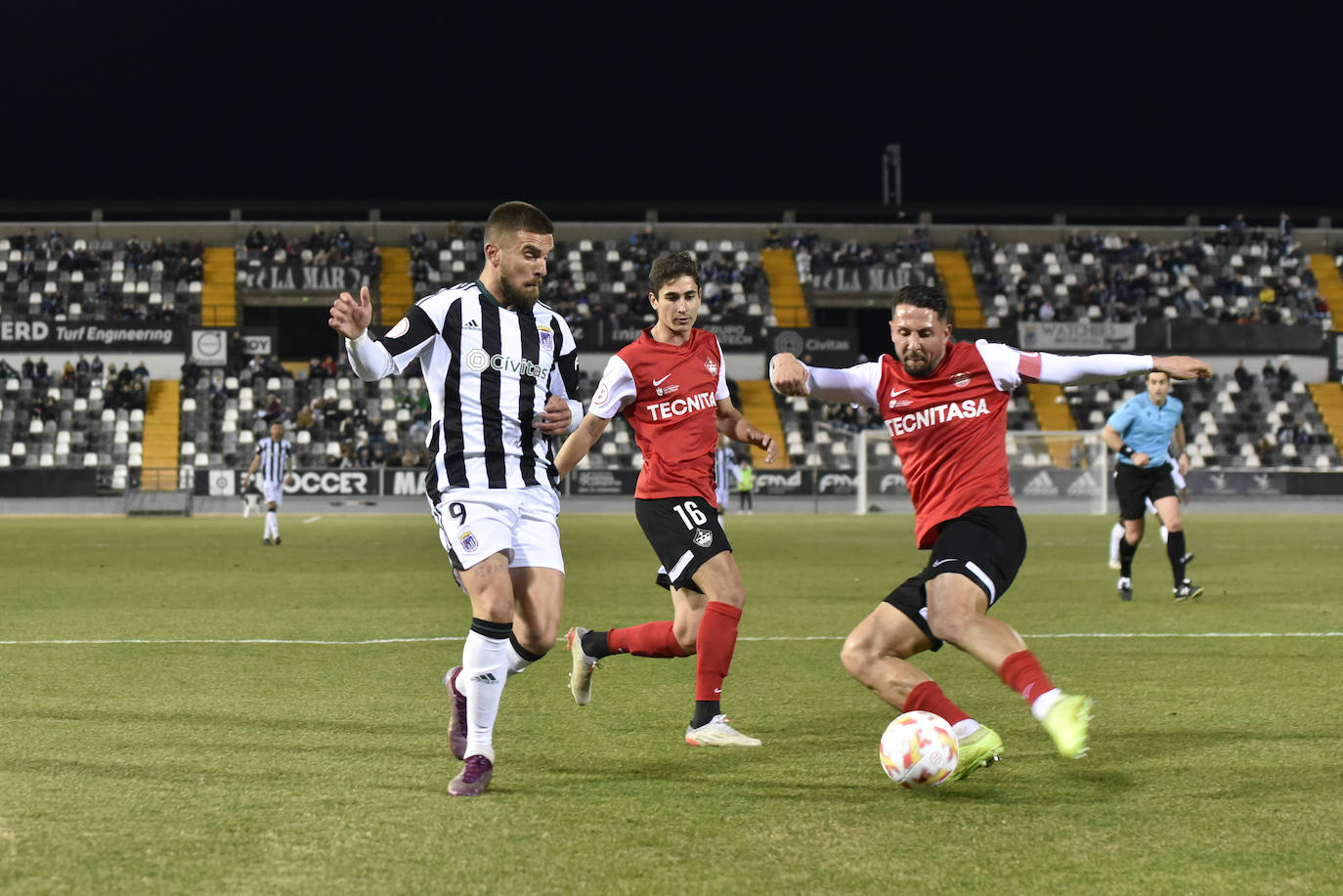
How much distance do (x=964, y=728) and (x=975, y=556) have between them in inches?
28.0

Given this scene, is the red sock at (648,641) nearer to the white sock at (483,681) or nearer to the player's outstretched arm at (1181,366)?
the white sock at (483,681)

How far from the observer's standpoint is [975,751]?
15.5ft

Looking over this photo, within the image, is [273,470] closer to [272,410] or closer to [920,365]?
[272,410]

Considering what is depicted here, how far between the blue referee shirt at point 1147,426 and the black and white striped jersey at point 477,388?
8.76 m

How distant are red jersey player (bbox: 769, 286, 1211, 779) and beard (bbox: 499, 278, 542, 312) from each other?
1.09m

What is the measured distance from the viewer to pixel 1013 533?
207 inches

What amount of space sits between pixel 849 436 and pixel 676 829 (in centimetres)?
3810

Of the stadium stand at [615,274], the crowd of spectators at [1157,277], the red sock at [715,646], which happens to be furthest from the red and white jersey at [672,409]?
the crowd of spectators at [1157,277]

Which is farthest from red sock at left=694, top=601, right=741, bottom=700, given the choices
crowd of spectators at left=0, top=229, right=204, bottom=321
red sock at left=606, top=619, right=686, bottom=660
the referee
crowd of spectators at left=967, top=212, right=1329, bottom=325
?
crowd of spectators at left=967, top=212, right=1329, bottom=325

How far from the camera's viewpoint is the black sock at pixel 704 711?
19.1 feet

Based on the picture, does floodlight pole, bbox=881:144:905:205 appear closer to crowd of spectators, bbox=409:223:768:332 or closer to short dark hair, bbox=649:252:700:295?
crowd of spectators, bbox=409:223:768:332

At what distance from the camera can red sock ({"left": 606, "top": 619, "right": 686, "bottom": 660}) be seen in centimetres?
652

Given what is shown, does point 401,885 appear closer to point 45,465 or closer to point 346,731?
point 346,731

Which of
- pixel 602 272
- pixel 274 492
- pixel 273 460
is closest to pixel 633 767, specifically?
pixel 274 492
